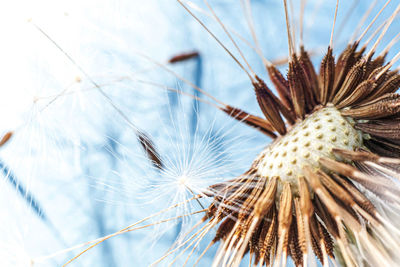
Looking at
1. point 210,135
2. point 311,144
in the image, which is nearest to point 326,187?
point 311,144

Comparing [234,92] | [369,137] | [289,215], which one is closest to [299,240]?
[289,215]

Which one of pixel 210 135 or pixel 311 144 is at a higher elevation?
pixel 210 135

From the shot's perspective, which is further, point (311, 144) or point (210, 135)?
point (210, 135)

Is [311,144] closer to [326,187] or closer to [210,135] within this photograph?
[326,187]

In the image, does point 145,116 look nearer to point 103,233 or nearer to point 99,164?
point 99,164
